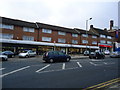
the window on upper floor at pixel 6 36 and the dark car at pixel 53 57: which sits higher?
the window on upper floor at pixel 6 36

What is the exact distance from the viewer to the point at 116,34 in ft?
182

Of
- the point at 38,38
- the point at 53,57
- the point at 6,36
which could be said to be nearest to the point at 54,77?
the point at 53,57

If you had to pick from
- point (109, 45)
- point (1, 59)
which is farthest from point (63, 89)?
point (109, 45)

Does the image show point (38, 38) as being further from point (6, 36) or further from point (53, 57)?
point (53, 57)

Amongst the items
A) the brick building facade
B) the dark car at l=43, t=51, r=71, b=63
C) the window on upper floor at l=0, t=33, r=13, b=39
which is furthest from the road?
the window on upper floor at l=0, t=33, r=13, b=39

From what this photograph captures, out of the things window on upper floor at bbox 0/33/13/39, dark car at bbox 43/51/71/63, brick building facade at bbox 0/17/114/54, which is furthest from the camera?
brick building facade at bbox 0/17/114/54

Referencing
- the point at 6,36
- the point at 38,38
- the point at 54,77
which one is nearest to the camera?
the point at 54,77

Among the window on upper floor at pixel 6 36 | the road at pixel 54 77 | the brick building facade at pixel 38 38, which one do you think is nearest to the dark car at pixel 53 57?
the road at pixel 54 77

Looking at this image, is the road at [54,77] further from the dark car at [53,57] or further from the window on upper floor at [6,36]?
the window on upper floor at [6,36]

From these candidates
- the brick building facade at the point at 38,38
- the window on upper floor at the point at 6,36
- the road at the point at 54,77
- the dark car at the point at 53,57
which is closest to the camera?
the road at the point at 54,77

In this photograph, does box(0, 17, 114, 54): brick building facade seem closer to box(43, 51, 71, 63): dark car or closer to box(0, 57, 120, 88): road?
box(43, 51, 71, 63): dark car

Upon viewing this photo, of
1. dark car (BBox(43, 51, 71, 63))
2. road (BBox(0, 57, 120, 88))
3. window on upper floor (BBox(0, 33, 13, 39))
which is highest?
window on upper floor (BBox(0, 33, 13, 39))

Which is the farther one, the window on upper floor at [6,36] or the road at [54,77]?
the window on upper floor at [6,36]

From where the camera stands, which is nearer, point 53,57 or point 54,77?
point 54,77
